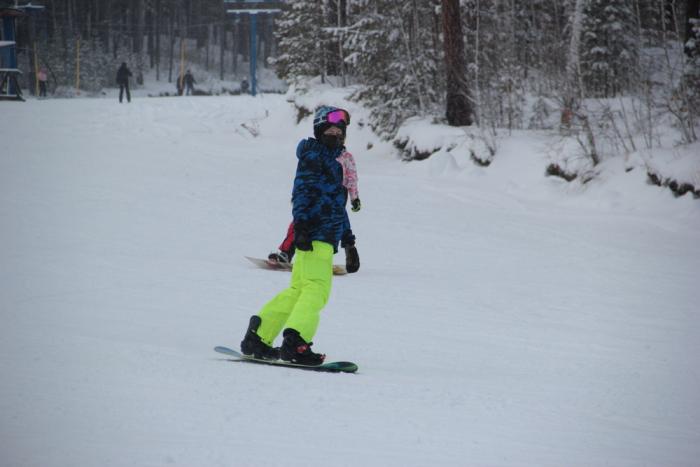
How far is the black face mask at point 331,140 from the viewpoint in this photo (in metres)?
4.78

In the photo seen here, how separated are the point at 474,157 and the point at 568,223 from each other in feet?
14.9

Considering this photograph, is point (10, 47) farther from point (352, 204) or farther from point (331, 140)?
point (331, 140)

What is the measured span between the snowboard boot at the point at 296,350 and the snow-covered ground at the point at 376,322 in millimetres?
141

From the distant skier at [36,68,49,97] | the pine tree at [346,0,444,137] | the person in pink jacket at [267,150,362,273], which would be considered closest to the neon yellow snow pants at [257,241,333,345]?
the person in pink jacket at [267,150,362,273]

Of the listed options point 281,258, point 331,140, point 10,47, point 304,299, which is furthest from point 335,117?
point 10,47

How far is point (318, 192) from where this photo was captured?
15.6 feet

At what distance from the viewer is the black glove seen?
14.8ft

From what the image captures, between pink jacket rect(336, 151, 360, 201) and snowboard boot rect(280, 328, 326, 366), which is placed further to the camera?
pink jacket rect(336, 151, 360, 201)

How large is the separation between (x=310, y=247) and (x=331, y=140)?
76cm

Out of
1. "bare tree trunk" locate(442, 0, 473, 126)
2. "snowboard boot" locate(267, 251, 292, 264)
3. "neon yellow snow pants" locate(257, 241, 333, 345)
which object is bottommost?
"snowboard boot" locate(267, 251, 292, 264)

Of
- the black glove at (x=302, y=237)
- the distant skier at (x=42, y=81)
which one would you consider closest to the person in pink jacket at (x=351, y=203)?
the black glove at (x=302, y=237)

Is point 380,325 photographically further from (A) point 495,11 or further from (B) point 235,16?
(B) point 235,16

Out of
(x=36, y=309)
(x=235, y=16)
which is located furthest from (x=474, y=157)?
(x=235, y=16)

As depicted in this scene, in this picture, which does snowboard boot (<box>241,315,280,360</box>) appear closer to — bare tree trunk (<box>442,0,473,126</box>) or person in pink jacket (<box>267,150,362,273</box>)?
person in pink jacket (<box>267,150,362,273</box>)
